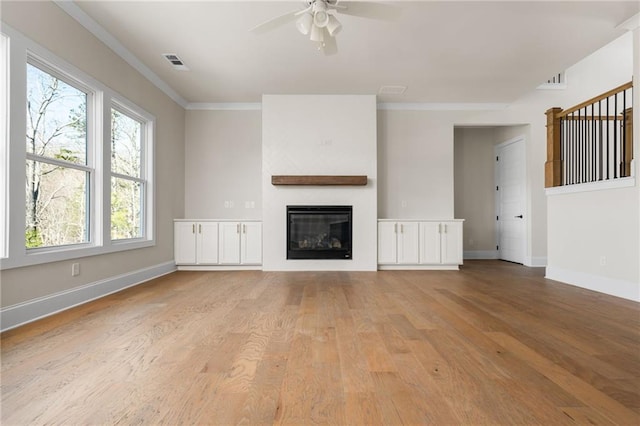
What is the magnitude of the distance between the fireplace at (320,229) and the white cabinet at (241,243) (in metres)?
0.55

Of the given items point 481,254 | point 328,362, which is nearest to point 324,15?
point 328,362

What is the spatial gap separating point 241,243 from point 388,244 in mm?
2444

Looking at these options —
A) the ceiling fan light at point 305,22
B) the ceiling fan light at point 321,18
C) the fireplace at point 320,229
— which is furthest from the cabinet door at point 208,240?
the ceiling fan light at point 321,18

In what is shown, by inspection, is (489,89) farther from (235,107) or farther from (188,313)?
(188,313)

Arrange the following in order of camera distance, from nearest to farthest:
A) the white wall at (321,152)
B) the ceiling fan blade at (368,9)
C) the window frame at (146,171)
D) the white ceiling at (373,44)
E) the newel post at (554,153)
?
1. the ceiling fan blade at (368,9)
2. the white ceiling at (373,44)
3. the newel post at (554,153)
4. the window frame at (146,171)
5. the white wall at (321,152)

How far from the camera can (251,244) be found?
18.2ft

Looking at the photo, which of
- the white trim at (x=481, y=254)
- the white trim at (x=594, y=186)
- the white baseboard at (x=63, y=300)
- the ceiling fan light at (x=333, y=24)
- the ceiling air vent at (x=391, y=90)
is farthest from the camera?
the white trim at (x=481, y=254)

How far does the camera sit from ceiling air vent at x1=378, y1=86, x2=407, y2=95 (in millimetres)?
5227

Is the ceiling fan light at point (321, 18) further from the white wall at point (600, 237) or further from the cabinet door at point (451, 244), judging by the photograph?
the cabinet door at point (451, 244)

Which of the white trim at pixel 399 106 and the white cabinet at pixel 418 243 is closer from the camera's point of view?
the white cabinet at pixel 418 243

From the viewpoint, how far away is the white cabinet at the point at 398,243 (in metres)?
5.57

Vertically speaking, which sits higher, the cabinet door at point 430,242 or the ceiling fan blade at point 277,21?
the ceiling fan blade at point 277,21

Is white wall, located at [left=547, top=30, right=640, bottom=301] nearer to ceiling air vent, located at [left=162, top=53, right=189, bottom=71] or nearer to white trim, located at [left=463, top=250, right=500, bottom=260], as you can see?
white trim, located at [left=463, top=250, right=500, bottom=260]

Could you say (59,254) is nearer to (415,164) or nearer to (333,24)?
(333,24)
